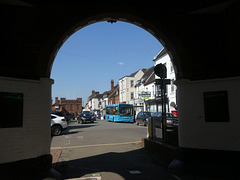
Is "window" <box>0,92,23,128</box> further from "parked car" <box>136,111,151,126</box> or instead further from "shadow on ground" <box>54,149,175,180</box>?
"parked car" <box>136,111,151,126</box>

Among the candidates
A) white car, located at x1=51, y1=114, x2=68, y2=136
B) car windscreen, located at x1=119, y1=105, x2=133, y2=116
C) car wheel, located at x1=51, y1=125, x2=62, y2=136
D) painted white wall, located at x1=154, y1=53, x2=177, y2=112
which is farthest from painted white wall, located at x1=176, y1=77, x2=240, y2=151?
car windscreen, located at x1=119, y1=105, x2=133, y2=116

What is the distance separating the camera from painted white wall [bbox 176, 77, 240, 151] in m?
6.09

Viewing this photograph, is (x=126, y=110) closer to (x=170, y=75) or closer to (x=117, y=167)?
(x=170, y=75)

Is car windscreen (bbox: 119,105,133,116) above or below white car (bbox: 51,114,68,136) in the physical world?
above

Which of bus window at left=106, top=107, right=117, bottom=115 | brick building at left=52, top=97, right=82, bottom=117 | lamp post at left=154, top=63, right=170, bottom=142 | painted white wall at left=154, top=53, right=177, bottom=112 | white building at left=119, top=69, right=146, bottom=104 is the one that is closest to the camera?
lamp post at left=154, top=63, right=170, bottom=142

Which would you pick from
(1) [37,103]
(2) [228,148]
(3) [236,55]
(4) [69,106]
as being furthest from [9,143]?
(4) [69,106]

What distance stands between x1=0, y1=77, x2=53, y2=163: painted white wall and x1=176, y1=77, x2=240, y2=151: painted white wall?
3.92m

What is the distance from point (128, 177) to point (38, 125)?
2755mm

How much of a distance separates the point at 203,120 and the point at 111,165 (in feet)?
10.4

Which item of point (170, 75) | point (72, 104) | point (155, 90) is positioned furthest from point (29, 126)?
Result: point (72, 104)

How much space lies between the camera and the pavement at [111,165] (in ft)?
19.6

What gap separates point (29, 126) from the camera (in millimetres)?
5762

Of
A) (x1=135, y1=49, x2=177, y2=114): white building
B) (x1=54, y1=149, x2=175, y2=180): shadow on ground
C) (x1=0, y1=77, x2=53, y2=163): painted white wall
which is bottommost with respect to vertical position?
(x1=54, y1=149, x2=175, y2=180): shadow on ground

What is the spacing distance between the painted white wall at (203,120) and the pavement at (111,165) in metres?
1.34
